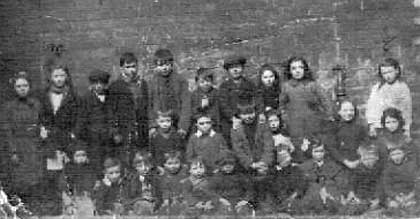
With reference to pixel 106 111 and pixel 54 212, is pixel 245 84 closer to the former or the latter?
pixel 106 111

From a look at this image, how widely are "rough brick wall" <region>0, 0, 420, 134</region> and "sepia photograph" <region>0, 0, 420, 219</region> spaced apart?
0.04 ft

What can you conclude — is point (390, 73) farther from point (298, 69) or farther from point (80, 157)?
point (80, 157)

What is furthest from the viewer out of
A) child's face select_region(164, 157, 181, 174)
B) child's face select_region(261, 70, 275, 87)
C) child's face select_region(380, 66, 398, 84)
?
child's face select_region(164, 157, 181, 174)

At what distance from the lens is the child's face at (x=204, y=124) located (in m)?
7.48

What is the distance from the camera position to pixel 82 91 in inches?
298

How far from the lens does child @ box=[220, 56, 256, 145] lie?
24.4ft

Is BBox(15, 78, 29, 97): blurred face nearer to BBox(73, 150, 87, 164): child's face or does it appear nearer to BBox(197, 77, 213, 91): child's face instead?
BBox(73, 150, 87, 164): child's face

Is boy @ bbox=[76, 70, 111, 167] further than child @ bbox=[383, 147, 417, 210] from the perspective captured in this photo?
Yes

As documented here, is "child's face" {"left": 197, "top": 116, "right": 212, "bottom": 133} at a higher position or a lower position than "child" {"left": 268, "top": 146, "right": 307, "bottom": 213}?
higher

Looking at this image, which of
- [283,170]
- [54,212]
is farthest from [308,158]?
[54,212]

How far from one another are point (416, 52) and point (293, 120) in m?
1.23

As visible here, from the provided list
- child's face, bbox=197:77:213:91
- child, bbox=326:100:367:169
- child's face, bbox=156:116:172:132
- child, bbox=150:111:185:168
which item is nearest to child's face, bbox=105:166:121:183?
child, bbox=150:111:185:168

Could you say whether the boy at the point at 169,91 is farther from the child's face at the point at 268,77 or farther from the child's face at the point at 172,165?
the child's face at the point at 268,77

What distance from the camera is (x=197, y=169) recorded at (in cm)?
748
